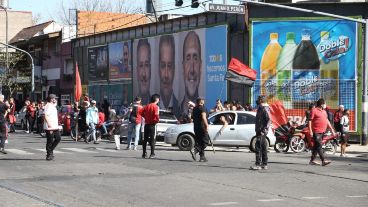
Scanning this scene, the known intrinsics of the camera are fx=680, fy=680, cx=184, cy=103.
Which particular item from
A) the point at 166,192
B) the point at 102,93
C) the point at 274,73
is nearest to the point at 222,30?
the point at 274,73

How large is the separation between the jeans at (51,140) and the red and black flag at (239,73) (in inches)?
558

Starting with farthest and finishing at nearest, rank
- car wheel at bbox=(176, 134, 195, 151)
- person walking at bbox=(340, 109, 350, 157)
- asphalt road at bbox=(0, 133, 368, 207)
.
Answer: car wheel at bbox=(176, 134, 195, 151), person walking at bbox=(340, 109, 350, 157), asphalt road at bbox=(0, 133, 368, 207)

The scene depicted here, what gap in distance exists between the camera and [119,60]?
44281 millimetres

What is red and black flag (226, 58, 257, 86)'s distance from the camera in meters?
30.5

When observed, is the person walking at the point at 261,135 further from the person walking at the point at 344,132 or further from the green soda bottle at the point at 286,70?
the green soda bottle at the point at 286,70

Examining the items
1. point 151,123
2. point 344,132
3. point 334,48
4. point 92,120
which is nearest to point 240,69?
point 334,48

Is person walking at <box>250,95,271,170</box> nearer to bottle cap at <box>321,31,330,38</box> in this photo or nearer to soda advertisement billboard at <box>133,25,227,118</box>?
bottle cap at <box>321,31,330,38</box>

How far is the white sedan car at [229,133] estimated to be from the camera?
22750mm

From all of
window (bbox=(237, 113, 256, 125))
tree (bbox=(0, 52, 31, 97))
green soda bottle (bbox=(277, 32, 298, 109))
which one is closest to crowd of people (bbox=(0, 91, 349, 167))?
window (bbox=(237, 113, 256, 125))

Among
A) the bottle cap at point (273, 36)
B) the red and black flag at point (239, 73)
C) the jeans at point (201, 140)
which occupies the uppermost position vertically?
the bottle cap at point (273, 36)

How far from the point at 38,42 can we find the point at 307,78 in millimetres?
32198

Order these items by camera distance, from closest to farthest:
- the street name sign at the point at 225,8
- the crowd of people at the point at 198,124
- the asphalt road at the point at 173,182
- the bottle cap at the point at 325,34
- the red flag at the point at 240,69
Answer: the asphalt road at the point at 173,182
the crowd of people at the point at 198,124
the street name sign at the point at 225,8
the red flag at the point at 240,69
the bottle cap at the point at 325,34

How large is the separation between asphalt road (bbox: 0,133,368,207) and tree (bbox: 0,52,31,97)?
39.6 metres

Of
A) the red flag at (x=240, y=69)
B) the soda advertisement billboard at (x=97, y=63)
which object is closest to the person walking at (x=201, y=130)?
the red flag at (x=240, y=69)
